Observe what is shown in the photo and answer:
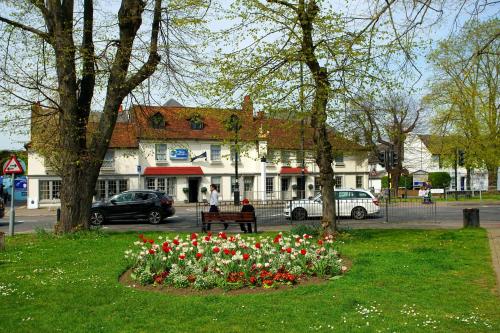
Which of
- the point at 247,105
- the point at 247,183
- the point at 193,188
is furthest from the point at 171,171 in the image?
the point at 247,105

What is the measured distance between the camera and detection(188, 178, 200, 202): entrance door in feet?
154

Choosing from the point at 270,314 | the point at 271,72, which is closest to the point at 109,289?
the point at 270,314

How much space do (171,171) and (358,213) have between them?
2352 centimetres

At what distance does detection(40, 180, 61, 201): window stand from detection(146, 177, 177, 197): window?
297 inches

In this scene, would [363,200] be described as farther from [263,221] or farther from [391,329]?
[391,329]

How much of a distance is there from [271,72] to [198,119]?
351 centimetres

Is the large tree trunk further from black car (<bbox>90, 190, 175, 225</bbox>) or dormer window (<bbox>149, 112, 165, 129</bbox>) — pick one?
black car (<bbox>90, 190, 175, 225</bbox>)

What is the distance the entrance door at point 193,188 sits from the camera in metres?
47.1

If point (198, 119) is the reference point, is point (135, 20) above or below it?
above

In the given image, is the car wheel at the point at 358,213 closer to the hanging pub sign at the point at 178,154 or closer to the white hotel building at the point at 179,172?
the white hotel building at the point at 179,172

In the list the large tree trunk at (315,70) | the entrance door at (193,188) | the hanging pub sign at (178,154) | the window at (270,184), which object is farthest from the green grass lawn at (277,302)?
the window at (270,184)

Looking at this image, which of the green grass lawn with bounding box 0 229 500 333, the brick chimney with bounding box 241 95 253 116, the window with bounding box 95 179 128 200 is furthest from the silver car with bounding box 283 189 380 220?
the window with bounding box 95 179 128 200

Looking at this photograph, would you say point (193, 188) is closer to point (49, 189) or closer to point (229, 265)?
point (49, 189)

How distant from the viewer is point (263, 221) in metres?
24.0
